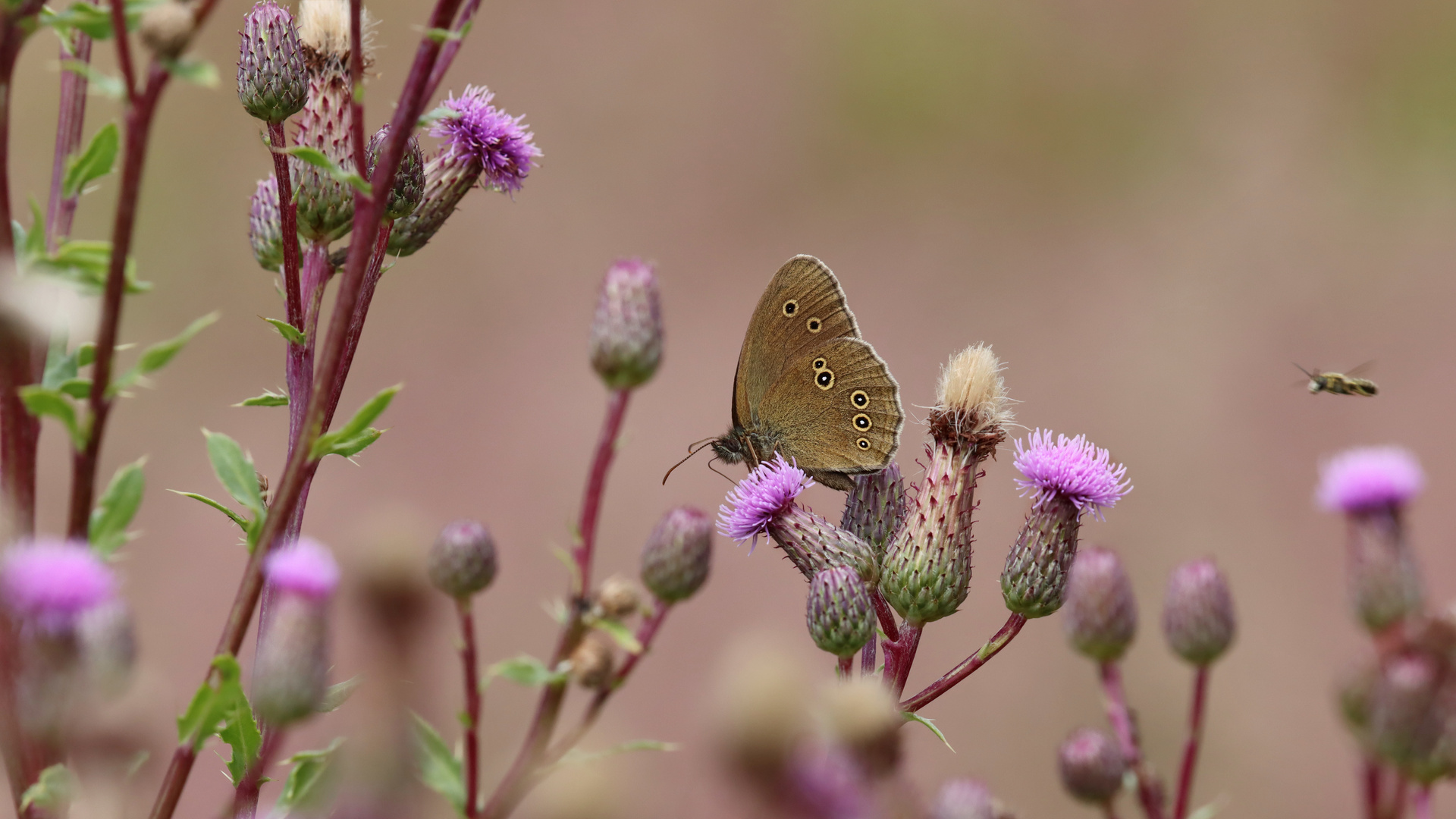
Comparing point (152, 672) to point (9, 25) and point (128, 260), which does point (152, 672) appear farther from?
point (9, 25)

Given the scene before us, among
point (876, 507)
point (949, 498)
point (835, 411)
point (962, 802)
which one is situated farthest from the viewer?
point (835, 411)

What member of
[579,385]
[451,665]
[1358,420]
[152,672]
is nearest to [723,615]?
[579,385]

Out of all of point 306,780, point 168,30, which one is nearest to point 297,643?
point 306,780

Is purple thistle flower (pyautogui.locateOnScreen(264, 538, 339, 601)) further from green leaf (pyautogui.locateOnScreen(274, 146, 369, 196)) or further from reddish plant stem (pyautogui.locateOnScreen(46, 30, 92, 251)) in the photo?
reddish plant stem (pyautogui.locateOnScreen(46, 30, 92, 251))

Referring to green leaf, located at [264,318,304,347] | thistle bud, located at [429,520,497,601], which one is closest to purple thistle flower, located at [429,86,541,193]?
green leaf, located at [264,318,304,347]

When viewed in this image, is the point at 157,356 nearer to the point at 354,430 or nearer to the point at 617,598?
the point at 354,430
